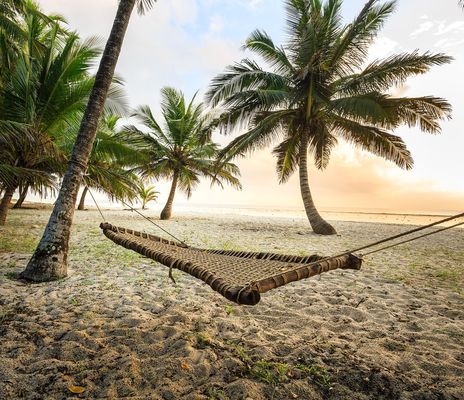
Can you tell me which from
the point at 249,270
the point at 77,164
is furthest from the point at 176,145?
the point at 249,270

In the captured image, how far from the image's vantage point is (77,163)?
10.2 feet

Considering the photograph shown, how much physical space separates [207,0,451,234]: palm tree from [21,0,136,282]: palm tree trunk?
177 inches

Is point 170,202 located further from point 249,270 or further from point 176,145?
point 249,270

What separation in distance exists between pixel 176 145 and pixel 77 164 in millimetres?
8619

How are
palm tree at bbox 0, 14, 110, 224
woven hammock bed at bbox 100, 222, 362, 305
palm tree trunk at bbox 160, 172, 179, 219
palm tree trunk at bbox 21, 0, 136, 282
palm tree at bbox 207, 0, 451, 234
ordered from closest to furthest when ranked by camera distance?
woven hammock bed at bbox 100, 222, 362, 305 → palm tree trunk at bbox 21, 0, 136, 282 → palm tree at bbox 0, 14, 110, 224 → palm tree at bbox 207, 0, 451, 234 → palm tree trunk at bbox 160, 172, 179, 219

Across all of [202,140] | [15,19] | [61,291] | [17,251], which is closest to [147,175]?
[202,140]

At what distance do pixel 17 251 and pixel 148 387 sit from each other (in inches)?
147

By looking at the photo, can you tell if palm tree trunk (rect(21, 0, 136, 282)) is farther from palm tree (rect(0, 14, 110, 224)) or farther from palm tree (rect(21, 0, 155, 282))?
palm tree (rect(0, 14, 110, 224))

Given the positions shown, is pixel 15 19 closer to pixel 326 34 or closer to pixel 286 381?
pixel 326 34

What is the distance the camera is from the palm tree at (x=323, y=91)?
671cm

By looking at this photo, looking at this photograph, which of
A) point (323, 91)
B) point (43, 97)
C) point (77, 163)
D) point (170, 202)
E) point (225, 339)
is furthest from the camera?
point (170, 202)

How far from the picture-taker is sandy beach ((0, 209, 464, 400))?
1.48m

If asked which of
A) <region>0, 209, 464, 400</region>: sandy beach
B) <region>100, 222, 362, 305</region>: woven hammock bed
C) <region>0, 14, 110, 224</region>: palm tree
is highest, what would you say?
<region>0, 14, 110, 224</region>: palm tree

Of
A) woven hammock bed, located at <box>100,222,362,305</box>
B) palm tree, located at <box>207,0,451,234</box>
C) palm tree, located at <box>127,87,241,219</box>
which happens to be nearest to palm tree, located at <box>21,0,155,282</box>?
woven hammock bed, located at <box>100,222,362,305</box>
